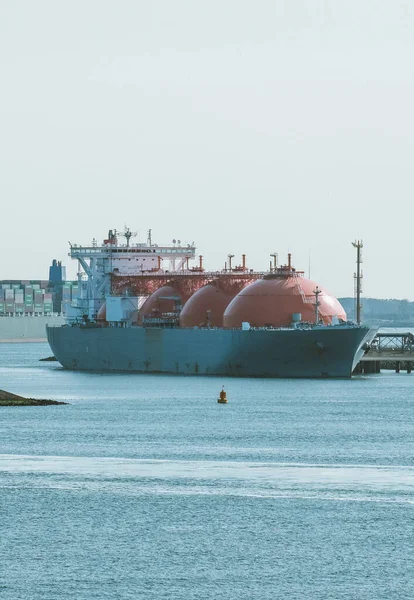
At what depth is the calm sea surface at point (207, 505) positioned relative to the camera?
2592 cm

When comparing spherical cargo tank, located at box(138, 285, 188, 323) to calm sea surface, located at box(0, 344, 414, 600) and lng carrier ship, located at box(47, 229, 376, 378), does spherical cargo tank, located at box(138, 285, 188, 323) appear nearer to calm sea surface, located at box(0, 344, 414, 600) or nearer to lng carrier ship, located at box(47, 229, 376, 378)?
lng carrier ship, located at box(47, 229, 376, 378)

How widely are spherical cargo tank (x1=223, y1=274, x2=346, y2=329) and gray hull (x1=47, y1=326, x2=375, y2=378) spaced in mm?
1317

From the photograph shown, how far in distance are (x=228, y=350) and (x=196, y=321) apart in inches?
271

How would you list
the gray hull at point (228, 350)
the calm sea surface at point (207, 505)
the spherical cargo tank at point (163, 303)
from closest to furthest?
the calm sea surface at point (207, 505)
the gray hull at point (228, 350)
the spherical cargo tank at point (163, 303)

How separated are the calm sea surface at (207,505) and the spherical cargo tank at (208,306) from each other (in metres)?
32.2

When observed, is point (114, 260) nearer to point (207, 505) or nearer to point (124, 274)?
point (124, 274)

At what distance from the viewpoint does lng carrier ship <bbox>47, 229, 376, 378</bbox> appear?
82.0 meters

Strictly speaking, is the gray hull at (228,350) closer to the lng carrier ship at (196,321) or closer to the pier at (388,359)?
the lng carrier ship at (196,321)

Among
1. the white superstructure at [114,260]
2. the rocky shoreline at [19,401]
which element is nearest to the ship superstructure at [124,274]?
the white superstructure at [114,260]

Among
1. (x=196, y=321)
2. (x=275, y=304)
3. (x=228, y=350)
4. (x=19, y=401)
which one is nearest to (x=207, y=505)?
(x=19, y=401)

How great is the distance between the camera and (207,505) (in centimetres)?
3322

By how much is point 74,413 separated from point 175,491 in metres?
24.9

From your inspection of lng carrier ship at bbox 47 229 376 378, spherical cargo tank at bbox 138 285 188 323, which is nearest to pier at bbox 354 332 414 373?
lng carrier ship at bbox 47 229 376 378

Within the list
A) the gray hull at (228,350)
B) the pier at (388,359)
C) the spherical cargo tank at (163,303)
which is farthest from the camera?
the spherical cargo tank at (163,303)
